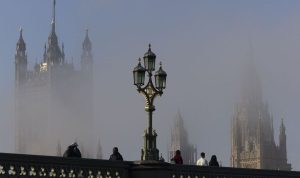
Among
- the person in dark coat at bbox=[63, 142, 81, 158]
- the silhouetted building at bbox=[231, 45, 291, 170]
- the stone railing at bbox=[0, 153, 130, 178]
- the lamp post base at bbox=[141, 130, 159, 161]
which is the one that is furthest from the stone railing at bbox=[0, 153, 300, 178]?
the silhouetted building at bbox=[231, 45, 291, 170]

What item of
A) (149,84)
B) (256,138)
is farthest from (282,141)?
(149,84)

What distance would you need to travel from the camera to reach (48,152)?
145 m

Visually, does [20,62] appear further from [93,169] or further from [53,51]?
[93,169]

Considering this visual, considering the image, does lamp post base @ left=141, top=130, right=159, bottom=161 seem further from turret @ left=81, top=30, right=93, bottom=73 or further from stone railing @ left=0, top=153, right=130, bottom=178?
turret @ left=81, top=30, right=93, bottom=73

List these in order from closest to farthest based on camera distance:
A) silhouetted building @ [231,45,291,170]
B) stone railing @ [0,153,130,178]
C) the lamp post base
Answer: stone railing @ [0,153,130,178], the lamp post base, silhouetted building @ [231,45,291,170]

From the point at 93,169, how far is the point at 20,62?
5835 inches

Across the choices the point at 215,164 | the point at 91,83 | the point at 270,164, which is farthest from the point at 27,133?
the point at 215,164

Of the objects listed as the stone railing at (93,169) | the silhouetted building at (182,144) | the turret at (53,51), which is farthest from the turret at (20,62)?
the stone railing at (93,169)

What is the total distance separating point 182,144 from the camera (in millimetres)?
166000

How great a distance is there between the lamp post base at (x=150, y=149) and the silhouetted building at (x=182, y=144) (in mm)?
140631

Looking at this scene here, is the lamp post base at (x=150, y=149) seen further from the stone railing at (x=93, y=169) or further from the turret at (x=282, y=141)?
the turret at (x=282, y=141)

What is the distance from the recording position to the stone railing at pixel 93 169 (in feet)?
61.1

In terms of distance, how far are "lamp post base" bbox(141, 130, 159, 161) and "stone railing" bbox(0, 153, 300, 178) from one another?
1.36 feet

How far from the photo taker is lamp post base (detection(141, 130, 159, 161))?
70.4ft
